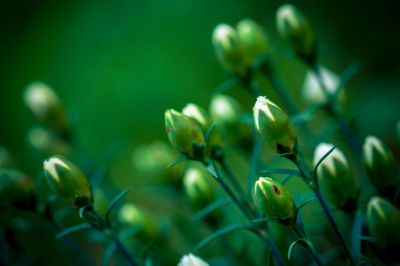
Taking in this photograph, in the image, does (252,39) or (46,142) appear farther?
(46,142)

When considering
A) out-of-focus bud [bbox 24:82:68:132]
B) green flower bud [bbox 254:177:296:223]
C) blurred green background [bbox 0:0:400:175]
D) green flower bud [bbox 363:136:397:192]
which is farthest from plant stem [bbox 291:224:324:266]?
blurred green background [bbox 0:0:400:175]

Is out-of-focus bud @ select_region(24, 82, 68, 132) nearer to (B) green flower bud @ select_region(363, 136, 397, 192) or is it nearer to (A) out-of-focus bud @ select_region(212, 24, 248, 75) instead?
(A) out-of-focus bud @ select_region(212, 24, 248, 75)

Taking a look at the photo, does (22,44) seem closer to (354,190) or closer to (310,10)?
(310,10)

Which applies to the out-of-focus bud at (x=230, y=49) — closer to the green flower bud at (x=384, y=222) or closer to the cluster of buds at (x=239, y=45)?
the cluster of buds at (x=239, y=45)

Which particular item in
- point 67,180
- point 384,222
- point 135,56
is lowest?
point 384,222

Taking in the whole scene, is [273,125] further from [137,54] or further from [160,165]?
[137,54]

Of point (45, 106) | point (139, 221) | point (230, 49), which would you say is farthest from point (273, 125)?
point (45, 106)
